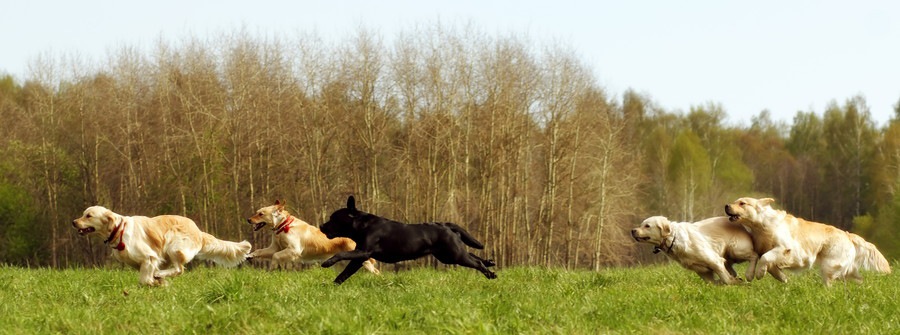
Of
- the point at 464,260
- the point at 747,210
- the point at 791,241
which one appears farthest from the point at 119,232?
the point at 791,241

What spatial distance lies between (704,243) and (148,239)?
22.1ft

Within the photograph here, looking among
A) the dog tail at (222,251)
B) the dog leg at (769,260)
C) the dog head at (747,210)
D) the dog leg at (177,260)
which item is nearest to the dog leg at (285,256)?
the dog tail at (222,251)

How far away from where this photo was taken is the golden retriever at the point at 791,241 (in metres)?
10.5

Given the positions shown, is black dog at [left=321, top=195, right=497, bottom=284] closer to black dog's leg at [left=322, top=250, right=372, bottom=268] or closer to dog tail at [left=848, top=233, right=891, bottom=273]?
black dog's leg at [left=322, top=250, right=372, bottom=268]

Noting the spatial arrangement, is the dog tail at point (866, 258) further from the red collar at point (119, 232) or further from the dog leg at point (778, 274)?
the red collar at point (119, 232)

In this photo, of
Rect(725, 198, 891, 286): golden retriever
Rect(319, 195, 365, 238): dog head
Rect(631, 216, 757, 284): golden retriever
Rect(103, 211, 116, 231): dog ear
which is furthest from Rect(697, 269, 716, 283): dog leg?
Rect(103, 211, 116, 231): dog ear

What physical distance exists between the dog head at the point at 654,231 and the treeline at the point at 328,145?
68.9 feet

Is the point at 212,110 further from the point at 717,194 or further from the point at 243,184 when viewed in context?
the point at 717,194

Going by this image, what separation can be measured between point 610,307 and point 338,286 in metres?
3.49

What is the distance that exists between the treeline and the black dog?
2013 centimetres

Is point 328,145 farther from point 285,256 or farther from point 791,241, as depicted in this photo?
point 791,241

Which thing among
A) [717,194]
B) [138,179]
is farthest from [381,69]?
[717,194]

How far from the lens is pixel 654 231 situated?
34.6 feet

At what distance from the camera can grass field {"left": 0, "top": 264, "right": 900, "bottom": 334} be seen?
722 cm
